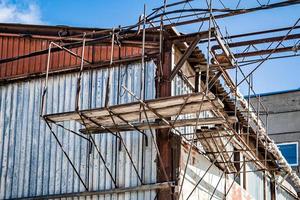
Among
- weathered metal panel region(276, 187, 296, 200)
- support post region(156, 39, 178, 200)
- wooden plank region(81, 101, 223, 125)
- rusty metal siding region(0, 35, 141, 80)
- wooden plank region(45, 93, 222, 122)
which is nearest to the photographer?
wooden plank region(45, 93, 222, 122)

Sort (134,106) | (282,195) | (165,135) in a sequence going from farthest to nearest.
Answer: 1. (282,195)
2. (165,135)
3. (134,106)

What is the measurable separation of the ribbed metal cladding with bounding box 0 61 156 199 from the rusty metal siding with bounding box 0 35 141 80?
1.19ft

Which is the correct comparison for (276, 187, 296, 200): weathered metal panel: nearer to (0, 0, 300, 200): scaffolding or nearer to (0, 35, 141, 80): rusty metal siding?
(0, 0, 300, 200): scaffolding

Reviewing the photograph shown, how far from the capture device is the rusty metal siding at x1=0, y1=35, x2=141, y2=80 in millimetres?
19047

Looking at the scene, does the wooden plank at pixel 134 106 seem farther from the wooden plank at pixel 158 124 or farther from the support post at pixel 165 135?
the support post at pixel 165 135

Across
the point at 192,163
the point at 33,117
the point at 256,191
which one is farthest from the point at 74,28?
the point at 256,191

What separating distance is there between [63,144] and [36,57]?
124 inches

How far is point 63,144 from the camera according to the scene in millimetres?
18859

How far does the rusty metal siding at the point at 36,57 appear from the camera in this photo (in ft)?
62.5

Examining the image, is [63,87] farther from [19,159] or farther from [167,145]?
[167,145]

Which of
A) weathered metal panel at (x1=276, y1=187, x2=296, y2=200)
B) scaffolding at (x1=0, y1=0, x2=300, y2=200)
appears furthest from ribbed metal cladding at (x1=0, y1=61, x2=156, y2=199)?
weathered metal panel at (x1=276, y1=187, x2=296, y2=200)

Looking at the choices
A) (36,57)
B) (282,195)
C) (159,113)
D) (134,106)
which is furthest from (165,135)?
(282,195)

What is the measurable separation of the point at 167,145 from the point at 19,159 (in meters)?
5.09

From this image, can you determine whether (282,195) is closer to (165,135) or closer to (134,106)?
(165,135)
